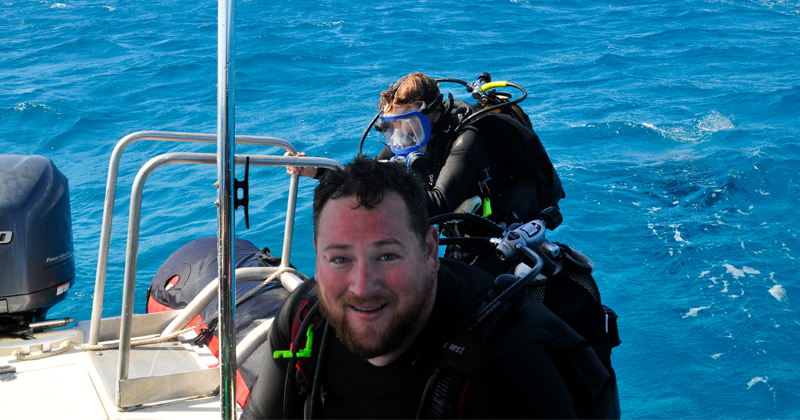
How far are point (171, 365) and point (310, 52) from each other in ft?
30.0

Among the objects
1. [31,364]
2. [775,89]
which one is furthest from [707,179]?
[31,364]

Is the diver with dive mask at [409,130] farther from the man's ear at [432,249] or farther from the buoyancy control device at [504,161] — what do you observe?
the man's ear at [432,249]

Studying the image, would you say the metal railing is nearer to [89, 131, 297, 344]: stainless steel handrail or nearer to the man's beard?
[89, 131, 297, 344]: stainless steel handrail

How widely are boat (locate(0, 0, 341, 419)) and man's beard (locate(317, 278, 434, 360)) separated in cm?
46

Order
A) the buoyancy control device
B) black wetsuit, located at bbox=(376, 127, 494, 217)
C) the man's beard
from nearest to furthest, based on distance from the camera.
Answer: the man's beard, black wetsuit, located at bbox=(376, 127, 494, 217), the buoyancy control device

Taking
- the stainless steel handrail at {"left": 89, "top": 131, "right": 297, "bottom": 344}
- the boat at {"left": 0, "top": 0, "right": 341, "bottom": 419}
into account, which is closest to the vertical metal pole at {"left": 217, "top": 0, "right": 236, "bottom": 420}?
the boat at {"left": 0, "top": 0, "right": 341, "bottom": 419}

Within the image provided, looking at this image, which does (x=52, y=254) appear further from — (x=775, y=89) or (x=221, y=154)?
(x=775, y=89)

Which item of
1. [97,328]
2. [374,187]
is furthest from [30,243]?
[374,187]

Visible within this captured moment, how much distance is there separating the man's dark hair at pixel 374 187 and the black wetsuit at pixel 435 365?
174mm

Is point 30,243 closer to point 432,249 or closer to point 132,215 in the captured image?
point 132,215

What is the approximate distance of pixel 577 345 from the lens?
125 cm

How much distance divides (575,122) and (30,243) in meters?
6.54

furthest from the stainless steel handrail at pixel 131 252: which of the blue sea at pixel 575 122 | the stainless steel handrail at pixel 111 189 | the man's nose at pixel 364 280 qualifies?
the blue sea at pixel 575 122

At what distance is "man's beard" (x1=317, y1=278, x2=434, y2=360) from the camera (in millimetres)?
1273
